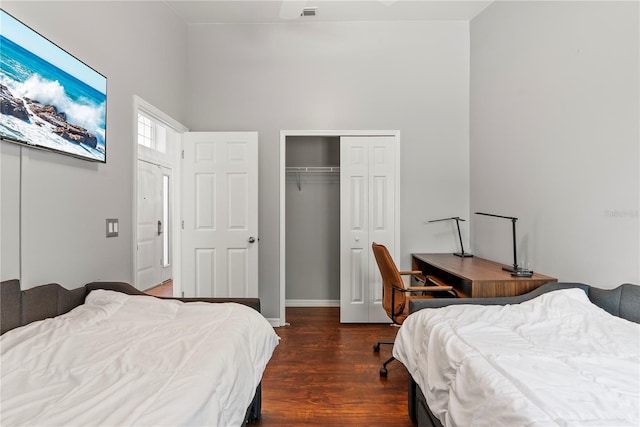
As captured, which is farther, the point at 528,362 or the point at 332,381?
the point at 332,381

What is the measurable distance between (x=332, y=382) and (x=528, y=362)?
1.51m

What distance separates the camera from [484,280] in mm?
2275

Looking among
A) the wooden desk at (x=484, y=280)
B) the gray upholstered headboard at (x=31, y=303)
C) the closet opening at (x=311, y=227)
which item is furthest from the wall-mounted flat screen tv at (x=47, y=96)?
the wooden desk at (x=484, y=280)

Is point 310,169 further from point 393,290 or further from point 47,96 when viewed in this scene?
point 47,96

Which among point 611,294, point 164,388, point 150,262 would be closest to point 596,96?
point 611,294

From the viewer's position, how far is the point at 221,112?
3646 millimetres

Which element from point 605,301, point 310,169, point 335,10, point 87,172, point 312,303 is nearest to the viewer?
point 605,301

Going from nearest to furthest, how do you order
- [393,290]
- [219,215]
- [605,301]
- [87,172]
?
[605,301], [87,172], [393,290], [219,215]

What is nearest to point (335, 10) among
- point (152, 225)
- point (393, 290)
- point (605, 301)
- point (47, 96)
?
point (47, 96)

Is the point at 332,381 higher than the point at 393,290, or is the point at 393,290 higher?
the point at 393,290

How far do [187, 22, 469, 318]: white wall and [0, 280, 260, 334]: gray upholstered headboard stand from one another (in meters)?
1.91

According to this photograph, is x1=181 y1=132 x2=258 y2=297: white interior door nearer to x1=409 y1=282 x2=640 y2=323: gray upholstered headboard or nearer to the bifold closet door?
the bifold closet door

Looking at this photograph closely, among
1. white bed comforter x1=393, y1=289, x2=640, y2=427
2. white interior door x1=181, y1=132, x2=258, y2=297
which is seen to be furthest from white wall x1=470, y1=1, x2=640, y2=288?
white interior door x1=181, y1=132, x2=258, y2=297

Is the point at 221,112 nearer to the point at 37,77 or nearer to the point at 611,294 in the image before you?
the point at 37,77
